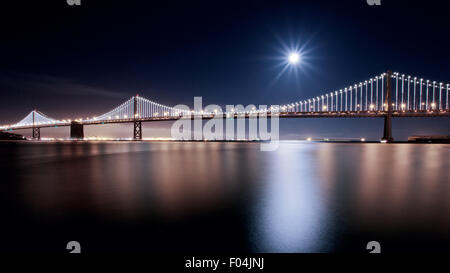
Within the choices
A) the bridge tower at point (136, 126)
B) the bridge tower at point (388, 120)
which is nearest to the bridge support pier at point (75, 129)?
the bridge tower at point (136, 126)

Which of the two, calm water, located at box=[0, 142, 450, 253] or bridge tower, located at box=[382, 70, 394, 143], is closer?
calm water, located at box=[0, 142, 450, 253]

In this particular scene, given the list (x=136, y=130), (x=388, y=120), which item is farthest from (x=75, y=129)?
(x=388, y=120)

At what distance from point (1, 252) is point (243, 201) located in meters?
3.40

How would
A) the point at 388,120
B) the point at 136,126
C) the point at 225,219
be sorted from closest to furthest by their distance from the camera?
the point at 225,219, the point at 388,120, the point at 136,126

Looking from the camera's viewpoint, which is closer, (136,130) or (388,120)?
(388,120)

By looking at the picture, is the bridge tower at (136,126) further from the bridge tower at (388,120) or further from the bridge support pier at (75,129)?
the bridge tower at (388,120)

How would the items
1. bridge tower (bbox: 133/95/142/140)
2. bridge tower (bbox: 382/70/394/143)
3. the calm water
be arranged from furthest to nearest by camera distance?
bridge tower (bbox: 133/95/142/140), bridge tower (bbox: 382/70/394/143), the calm water

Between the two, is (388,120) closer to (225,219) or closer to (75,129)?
(225,219)

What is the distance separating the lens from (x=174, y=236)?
298 centimetres

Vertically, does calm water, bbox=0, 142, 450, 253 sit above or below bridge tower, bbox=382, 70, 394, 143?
below

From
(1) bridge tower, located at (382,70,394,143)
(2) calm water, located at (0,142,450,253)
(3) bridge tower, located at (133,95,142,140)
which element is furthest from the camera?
(3) bridge tower, located at (133,95,142,140)

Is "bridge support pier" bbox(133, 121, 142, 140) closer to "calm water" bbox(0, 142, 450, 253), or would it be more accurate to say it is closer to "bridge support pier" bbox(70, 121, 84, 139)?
"bridge support pier" bbox(70, 121, 84, 139)

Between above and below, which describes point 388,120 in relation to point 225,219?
above

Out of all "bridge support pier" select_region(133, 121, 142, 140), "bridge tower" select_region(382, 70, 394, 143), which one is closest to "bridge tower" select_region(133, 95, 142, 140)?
"bridge support pier" select_region(133, 121, 142, 140)
